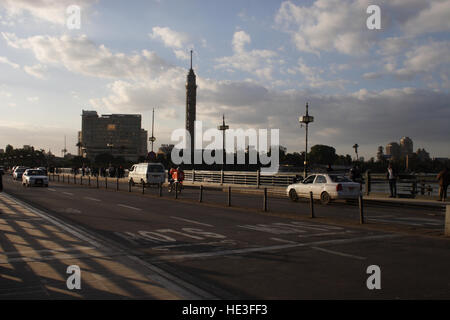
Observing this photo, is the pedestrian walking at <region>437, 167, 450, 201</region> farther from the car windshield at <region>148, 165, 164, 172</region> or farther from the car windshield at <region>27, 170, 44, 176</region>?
the car windshield at <region>27, 170, 44, 176</region>

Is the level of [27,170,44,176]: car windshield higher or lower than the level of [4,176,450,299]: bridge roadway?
higher

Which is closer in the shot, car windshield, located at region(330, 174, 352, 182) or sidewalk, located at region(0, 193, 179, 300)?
sidewalk, located at region(0, 193, 179, 300)

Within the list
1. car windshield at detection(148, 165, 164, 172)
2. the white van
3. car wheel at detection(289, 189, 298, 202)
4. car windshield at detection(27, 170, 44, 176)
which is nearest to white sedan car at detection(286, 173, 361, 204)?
car wheel at detection(289, 189, 298, 202)

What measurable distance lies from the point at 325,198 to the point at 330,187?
0.66m

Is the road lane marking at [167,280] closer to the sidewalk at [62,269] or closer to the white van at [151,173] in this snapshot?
the sidewalk at [62,269]

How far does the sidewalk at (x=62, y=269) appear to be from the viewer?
5.81 m

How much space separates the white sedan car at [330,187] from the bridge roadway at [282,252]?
5344 millimetres

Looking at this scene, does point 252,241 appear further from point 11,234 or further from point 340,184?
point 340,184

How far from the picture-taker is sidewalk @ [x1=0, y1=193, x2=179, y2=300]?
5809mm

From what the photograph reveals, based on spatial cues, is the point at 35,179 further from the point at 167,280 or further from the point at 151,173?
the point at 167,280
